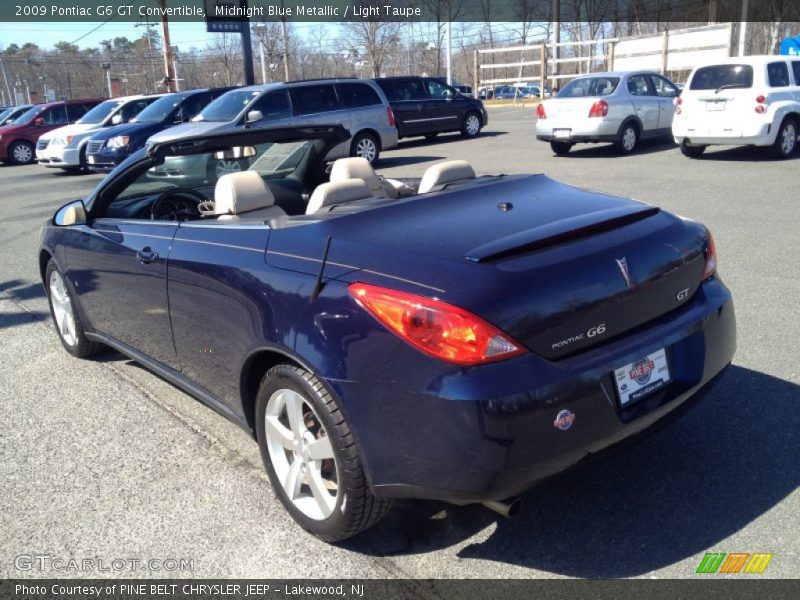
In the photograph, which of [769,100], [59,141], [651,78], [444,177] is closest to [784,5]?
[651,78]

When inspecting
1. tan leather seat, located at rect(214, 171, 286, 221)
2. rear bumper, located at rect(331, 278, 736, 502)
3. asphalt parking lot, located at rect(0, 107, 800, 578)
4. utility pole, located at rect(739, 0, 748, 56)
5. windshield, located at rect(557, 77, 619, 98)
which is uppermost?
utility pole, located at rect(739, 0, 748, 56)

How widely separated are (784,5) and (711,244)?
39.9 metres

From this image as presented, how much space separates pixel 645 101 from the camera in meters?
15.1

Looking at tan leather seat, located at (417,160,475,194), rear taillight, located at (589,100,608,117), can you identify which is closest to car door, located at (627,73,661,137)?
rear taillight, located at (589,100,608,117)

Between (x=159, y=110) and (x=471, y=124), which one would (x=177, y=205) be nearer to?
(x=159, y=110)

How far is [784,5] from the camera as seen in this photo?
36125 mm

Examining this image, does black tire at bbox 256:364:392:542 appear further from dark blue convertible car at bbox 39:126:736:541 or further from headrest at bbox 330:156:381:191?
headrest at bbox 330:156:381:191

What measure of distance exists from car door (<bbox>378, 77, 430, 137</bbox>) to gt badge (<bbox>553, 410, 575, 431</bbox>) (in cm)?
1750

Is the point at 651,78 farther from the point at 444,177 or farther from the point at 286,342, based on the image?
the point at 286,342

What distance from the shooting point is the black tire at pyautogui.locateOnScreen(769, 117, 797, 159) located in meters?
12.8

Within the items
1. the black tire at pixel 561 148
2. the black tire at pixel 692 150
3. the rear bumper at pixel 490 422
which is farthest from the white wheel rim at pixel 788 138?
the rear bumper at pixel 490 422

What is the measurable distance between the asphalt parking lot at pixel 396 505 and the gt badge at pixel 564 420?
0.24m

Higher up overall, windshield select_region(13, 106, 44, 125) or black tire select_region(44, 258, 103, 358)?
windshield select_region(13, 106, 44, 125)

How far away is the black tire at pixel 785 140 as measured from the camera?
42.0ft
